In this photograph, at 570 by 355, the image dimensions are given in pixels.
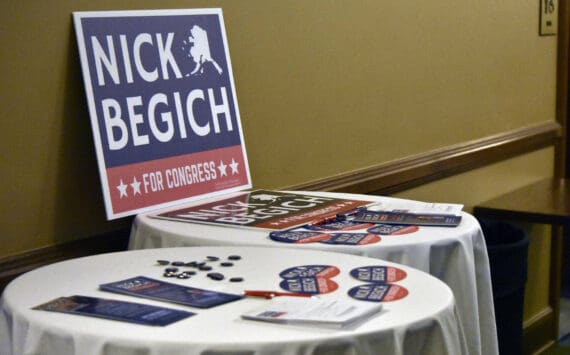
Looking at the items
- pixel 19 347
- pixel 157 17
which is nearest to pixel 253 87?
pixel 157 17

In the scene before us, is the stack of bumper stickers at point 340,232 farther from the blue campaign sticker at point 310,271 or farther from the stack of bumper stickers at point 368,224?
the blue campaign sticker at point 310,271

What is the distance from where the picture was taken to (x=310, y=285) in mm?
1528

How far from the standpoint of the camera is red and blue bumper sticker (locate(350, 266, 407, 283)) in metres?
1.55

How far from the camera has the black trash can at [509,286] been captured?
307 centimetres

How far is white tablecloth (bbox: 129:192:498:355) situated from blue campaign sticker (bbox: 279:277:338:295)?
23cm

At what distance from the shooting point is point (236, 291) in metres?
1.52

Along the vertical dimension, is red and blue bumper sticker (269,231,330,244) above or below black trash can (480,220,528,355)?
above

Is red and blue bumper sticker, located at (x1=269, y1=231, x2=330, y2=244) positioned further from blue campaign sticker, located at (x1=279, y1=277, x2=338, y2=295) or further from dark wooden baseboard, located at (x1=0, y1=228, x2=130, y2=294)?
dark wooden baseboard, located at (x1=0, y1=228, x2=130, y2=294)

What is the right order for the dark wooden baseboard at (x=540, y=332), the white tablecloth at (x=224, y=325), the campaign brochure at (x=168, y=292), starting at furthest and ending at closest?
the dark wooden baseboard at (x=540, y=332) < the campaign brochure at (x=168, y=292) < the white tablecloth at (x=224, y=325)

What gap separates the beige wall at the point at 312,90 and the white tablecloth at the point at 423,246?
0.23 metres

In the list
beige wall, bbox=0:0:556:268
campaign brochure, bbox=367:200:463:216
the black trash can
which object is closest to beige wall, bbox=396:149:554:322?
beige wall, bbox=0:0:556:268

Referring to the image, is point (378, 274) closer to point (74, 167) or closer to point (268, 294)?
point (268, 294)

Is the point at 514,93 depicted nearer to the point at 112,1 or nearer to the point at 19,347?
the point at 112,1

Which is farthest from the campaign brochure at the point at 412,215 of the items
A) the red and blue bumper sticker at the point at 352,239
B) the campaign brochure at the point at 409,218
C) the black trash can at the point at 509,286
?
the black trash can at the point at 509,286
